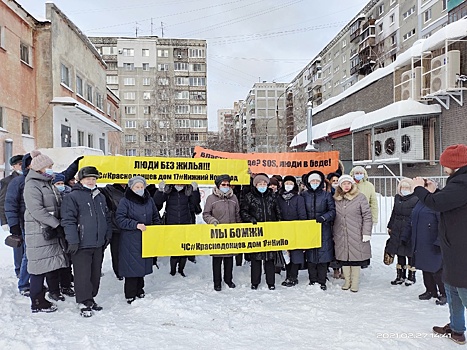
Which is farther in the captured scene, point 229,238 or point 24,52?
point 24,52

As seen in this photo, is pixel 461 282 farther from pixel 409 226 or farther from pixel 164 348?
pixel 164 348

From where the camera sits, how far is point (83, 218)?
457 cm

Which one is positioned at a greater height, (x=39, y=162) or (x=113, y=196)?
(x=39, y=162)

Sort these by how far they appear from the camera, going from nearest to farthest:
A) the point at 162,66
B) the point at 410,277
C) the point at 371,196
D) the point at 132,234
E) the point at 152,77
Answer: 1. the point at 132,234
2. the point at 410,277
3. the point at 371,196
4. the point at 162,66
5. the point at 152,77

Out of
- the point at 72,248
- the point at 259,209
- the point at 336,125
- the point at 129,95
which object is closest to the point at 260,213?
the point at 259,209

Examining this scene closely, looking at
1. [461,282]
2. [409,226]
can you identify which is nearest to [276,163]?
[409,226]

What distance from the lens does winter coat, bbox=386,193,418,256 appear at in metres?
5.60

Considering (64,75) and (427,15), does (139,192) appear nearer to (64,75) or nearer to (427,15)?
(64,75)

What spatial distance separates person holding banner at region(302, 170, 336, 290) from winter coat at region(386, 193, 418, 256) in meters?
0.99

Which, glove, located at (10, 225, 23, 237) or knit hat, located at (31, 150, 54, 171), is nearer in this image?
knit hat, located at (31, 150, 54, 171)

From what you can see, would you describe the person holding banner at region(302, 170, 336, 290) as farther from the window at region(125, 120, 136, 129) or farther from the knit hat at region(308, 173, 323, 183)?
the window at region(125, 120, 136, 129)

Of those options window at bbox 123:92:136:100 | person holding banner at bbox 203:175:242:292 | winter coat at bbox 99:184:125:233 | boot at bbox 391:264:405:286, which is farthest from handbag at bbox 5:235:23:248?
window at bbox 123:92:136:100

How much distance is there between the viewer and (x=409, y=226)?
554 centimetres

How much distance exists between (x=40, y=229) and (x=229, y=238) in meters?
2.62
